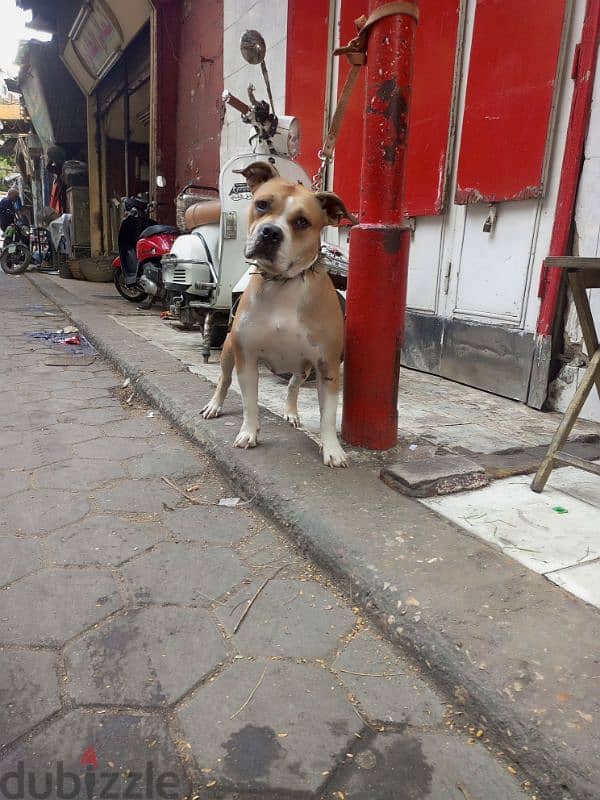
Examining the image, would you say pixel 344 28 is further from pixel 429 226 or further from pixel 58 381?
pixel 58 381

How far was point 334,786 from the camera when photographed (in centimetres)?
102

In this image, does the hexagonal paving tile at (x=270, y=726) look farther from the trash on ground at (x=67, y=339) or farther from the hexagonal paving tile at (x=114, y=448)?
the trash on ground at (x=67, y=339)

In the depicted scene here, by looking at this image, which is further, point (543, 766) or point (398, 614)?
point (398, 614)

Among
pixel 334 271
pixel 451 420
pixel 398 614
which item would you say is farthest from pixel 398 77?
pixel 398 614

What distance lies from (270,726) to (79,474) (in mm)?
1596

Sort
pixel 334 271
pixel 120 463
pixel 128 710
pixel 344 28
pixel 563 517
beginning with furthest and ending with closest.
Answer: pixel 344 28 < pixel 334 271 < pixel 120 463 < pixel 563 517 < pixel 128 710

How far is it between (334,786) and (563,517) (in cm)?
129

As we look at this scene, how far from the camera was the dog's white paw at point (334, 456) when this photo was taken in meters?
2.32

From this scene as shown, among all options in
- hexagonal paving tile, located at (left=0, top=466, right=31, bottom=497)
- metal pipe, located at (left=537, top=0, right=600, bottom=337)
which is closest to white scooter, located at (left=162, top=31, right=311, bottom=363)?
metal pipe, located at (left=537, top=0, right=600, bottom=337)

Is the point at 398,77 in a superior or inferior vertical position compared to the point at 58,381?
superior

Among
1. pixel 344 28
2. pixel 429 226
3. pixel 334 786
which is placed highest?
pixel 344 28

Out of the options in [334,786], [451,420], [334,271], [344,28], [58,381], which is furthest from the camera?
[344,28]

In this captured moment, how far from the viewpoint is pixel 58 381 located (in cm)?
400

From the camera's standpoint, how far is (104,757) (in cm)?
106
